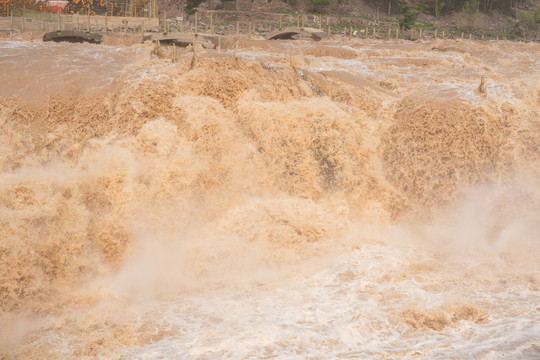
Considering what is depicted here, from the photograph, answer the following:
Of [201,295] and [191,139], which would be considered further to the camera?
[191,139]

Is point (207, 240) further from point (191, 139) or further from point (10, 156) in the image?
point (10, 156)

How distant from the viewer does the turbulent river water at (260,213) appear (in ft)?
17.6

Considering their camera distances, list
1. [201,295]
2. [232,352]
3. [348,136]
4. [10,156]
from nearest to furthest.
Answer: [232,352]
[201,295]
[10,156]
[348,136]

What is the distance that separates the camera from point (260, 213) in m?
7.80

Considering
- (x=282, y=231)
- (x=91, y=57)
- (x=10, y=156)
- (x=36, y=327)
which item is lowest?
(x=36, y=327)

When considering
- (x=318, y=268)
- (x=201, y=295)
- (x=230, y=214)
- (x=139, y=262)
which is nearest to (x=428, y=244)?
(x=318, y=268)

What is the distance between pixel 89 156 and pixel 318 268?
12.4 feet

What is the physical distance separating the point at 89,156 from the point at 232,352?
419 cm

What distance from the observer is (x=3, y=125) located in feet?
27.0

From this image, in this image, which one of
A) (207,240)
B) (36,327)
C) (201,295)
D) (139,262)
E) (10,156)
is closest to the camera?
(36,327)

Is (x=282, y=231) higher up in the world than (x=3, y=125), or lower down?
lower down

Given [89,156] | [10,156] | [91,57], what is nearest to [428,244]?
[89,156]

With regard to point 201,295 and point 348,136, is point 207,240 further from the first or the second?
point 348,136

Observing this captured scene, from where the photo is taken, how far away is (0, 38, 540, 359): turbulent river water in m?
5.37
